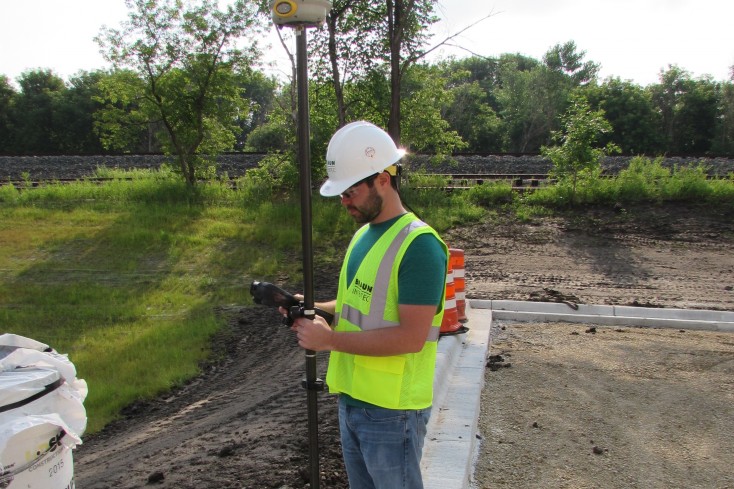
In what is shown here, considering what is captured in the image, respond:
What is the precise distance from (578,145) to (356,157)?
14.0 m

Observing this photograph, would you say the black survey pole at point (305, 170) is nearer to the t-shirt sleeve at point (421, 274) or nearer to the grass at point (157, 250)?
the t-shirt sleeve at point (421, 274)

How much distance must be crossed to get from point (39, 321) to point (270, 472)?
743 cm

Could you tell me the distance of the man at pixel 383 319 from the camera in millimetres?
2277

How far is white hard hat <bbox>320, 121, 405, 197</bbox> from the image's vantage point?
2.41m

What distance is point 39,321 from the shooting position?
9.60m

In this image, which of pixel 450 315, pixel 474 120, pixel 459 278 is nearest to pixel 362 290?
pixel 450 315

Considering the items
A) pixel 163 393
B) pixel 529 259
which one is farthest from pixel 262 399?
pixel 529 259

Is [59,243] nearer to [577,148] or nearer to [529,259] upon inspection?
[529,259]

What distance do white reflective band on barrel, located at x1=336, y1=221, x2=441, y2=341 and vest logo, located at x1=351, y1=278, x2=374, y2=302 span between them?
31mm

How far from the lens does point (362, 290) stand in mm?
2469

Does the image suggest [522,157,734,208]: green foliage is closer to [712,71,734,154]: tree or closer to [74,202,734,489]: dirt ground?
[74,202,734,489]: dirt ground

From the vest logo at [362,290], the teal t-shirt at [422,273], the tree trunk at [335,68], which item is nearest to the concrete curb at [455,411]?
the vest logo at [362,290]

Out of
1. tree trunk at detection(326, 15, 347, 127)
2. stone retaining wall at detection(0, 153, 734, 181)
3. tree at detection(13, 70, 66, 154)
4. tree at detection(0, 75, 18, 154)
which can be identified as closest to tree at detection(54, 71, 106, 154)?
tree at detection(13, 70, 66, 154)

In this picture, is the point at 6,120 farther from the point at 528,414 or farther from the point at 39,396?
the point at 39,396
